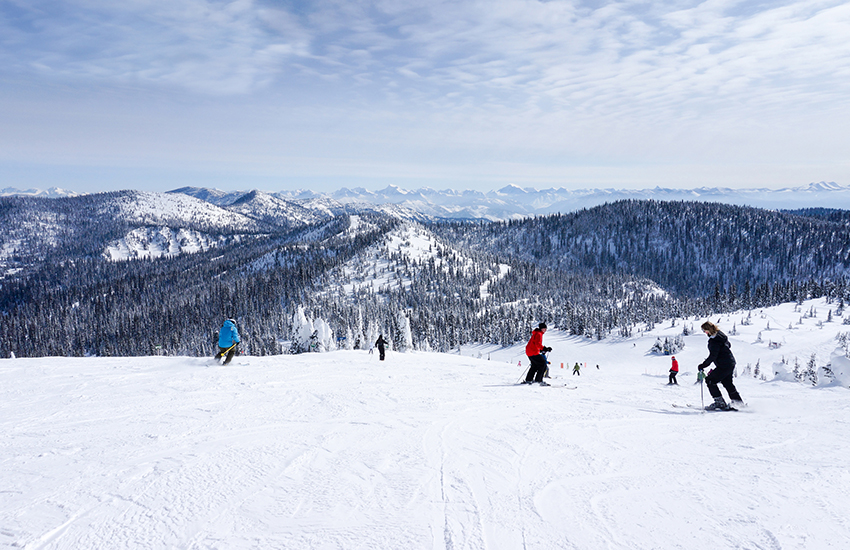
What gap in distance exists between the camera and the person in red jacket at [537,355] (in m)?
14.4

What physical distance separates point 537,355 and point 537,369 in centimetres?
69

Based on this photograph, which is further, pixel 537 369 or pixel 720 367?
pixel 537 369

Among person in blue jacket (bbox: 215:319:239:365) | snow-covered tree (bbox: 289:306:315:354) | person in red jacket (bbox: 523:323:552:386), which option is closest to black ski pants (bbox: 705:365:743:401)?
person in red jacket (bbox: 523:323:552:386)

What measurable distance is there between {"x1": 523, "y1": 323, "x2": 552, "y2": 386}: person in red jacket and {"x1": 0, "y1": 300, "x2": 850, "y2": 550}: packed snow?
5.45 ft

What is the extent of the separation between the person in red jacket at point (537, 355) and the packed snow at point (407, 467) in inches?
65.4

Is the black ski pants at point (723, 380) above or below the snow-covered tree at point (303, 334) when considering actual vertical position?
above

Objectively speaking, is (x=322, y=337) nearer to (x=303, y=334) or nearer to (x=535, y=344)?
(x=303, y=334)

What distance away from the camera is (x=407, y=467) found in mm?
6805

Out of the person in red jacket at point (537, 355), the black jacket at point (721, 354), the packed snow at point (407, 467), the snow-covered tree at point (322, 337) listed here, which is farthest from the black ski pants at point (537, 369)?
the snow-covered tree at point (322, 337)

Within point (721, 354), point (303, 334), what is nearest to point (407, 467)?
point (721, 354)

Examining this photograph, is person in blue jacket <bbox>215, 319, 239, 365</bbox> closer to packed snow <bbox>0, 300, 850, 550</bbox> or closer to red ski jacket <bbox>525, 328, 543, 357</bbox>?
→ packed snow <bbox>0, 300, 850, 550</bbox>

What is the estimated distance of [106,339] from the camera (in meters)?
141

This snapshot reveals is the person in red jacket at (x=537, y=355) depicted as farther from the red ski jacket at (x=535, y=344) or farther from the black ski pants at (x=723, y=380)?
the black ski pants at (x=723, y=380)

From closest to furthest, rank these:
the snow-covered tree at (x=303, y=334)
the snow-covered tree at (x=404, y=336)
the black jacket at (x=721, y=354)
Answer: the black jacket at (x=721, y=354) < the snow-covered tree at (x=303, y=334) < the snow-covered tree at (x=404, y=336)
